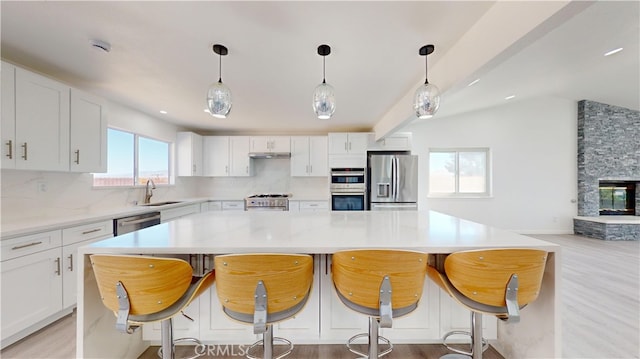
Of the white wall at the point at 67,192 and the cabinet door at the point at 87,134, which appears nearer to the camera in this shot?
the white wall at the point at 67,192

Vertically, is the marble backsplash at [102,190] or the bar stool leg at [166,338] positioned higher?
the marble backsplash at [102,190]

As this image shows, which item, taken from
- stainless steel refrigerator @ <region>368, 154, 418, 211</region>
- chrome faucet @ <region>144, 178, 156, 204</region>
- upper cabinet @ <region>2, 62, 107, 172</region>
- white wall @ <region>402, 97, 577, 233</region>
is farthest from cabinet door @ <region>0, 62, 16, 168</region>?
white wall @ <region>402, 97, 577, 233</region>

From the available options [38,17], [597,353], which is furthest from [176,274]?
[597,353]

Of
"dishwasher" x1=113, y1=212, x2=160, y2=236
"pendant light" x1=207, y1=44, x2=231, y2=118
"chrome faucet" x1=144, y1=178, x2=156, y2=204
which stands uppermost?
"pendant light" x1=207, y1=44, x2=231, y2=118

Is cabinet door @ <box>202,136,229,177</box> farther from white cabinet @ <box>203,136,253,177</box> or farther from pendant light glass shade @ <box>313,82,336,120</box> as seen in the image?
pendant light glass shade @ <box>313,82,336,120</box>

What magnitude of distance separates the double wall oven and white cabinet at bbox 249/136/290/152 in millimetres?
1127

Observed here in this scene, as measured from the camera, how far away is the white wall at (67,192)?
7.14ft

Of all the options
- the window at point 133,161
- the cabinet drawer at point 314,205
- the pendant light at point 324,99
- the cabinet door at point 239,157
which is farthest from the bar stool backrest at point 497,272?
the cabinet door at point 239,157

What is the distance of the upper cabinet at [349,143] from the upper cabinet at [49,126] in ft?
10.8

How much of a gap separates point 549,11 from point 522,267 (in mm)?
1233

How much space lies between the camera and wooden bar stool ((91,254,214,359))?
1.12 m

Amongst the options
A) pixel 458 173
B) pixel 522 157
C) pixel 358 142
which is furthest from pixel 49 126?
pixel 522 157

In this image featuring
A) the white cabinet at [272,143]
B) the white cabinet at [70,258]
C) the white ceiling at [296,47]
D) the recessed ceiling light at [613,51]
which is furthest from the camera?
the white cabinet at [272,143]

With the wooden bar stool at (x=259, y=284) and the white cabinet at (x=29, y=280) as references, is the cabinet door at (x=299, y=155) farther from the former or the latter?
the wooden bar stool at (x=259, y=284)
